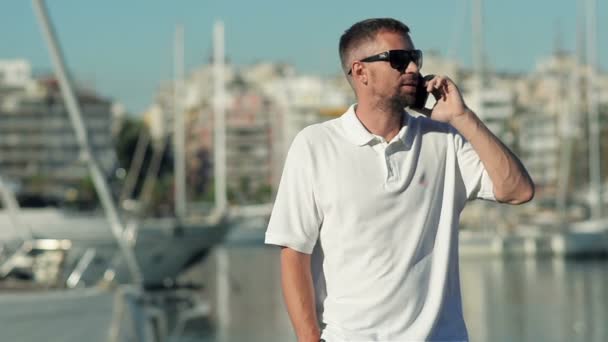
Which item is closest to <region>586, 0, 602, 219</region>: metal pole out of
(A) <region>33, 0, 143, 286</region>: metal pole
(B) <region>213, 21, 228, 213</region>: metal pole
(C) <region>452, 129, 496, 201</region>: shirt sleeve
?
(B) <region>213, 21, 228, 213</region>: metal pole

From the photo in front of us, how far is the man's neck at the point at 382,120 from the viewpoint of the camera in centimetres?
358

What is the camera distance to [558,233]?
161 feet

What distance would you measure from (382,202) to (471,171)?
0.26 meters

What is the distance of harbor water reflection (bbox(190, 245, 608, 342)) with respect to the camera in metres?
25.9

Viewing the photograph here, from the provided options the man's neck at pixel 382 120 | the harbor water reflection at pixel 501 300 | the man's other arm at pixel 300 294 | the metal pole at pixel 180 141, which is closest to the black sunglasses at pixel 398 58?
the man's neck at pixel 382 120

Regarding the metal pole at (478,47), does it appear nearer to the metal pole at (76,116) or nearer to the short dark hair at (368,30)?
the metal pole at (76,116)

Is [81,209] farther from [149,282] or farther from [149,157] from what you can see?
[149,157]

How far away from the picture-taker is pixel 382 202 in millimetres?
3508

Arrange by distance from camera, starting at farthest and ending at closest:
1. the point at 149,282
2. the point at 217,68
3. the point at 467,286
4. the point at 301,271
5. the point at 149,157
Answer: the point at 149,157
the point at 217,68
the point at 467,286
the point at 149,282
the point at 301,271

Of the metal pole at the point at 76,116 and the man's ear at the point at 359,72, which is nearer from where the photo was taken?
the man's ear at the point at 359,72

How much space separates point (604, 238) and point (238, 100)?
325 ft

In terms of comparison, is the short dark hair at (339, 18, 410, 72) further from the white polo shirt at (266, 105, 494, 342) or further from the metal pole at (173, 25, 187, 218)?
the metal pole at (173, 25, 187, 218)

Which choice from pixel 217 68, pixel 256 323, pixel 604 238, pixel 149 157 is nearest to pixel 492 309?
pixel 256 323

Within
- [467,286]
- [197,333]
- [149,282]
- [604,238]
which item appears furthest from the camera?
[604,238]
